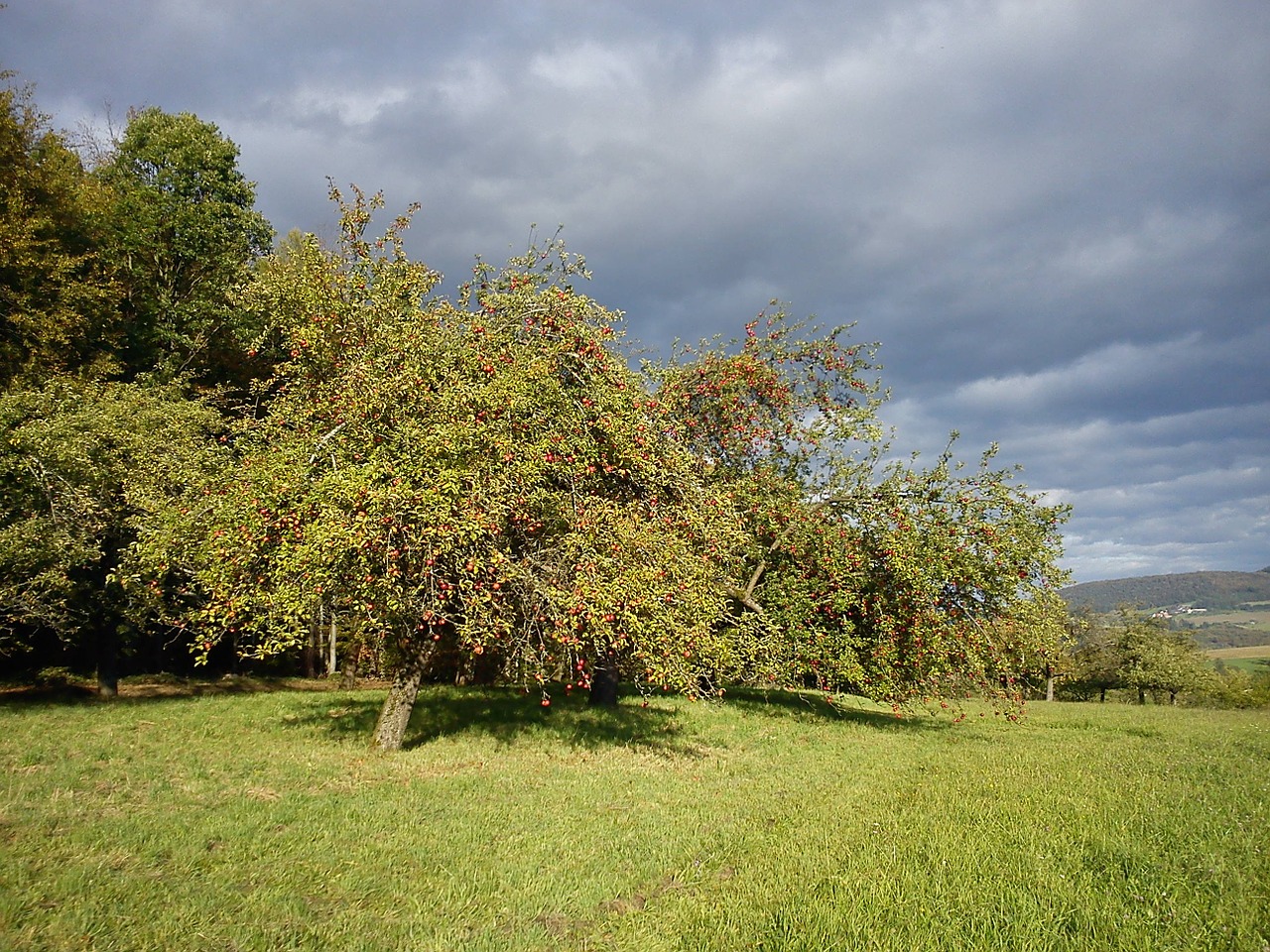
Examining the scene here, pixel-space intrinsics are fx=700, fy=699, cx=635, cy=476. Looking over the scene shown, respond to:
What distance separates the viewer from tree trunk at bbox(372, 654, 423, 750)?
14.4 meters

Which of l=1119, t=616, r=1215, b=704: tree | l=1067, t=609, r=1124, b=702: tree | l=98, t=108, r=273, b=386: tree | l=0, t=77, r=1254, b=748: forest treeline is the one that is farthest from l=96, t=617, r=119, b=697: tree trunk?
l=1119, t=616, r=1215, b=704: tree

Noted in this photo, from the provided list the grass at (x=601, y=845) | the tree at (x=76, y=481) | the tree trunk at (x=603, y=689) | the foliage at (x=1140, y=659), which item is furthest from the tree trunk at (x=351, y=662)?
the foliage at (x=1140, y=659)

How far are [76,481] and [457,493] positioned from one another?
13.3m

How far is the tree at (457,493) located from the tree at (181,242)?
15.8 m

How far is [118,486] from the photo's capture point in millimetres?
18953

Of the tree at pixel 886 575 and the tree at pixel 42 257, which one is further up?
the tree at pixel 42 257

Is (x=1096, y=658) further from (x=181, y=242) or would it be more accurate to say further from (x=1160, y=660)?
(x=181, y=242)

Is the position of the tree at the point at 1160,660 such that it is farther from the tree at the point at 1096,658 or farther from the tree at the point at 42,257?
the tree at the point at 42,257

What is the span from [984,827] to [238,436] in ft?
51.0

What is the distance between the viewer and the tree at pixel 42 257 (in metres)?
21.8

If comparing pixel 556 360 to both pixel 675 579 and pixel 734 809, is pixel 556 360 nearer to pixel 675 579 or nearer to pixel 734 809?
pixel 675 579

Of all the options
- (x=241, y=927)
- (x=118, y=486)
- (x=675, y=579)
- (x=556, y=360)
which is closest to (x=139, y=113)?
(x=118, y=486)

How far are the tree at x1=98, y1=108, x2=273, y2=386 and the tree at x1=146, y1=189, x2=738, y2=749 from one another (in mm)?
15843

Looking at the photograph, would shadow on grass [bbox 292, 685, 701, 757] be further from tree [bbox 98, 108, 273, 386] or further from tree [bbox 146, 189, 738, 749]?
tree [bbox 98, 108, 273, 386]
